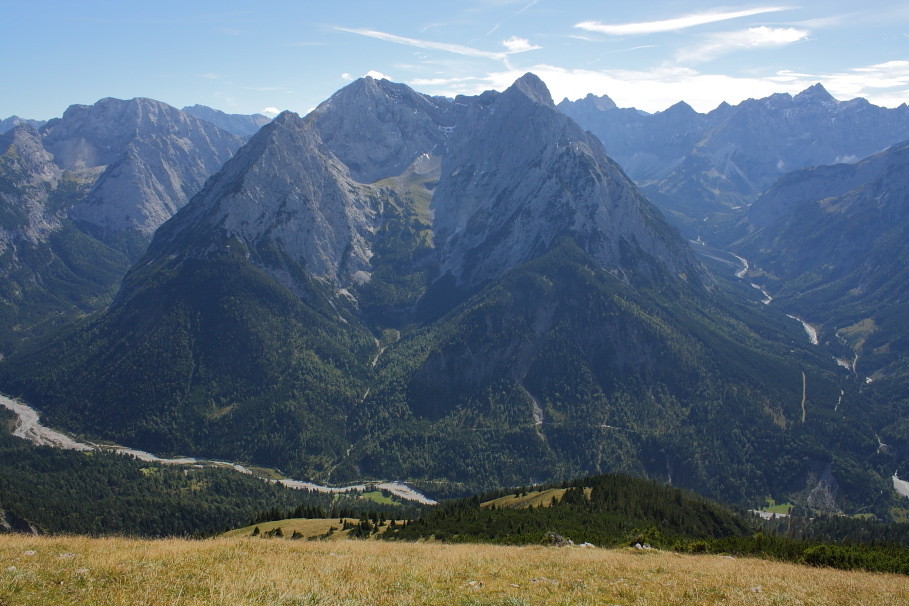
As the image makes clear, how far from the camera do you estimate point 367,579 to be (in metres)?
37.2

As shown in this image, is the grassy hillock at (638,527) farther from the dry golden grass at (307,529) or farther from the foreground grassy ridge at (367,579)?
the foreground grassy ridge at (367,579)

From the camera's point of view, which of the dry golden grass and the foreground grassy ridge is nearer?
the foreground grassy ridge

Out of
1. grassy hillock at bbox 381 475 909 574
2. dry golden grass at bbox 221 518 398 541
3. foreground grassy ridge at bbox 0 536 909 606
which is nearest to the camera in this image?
foreground grassy ridge at bbox 0 536 909 606

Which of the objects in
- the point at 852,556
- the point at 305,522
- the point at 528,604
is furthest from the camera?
the point at 305,522

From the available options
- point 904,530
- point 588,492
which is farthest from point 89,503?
point 904,530

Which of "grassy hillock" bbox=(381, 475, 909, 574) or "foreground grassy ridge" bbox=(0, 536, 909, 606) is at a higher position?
"foreground grassy ridge" bbox=(0, 536, 909, 606)

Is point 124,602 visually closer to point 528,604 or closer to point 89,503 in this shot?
point 528,604

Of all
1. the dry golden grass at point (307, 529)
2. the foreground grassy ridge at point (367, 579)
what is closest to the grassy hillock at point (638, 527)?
the dry golden grass at point (307, 529)

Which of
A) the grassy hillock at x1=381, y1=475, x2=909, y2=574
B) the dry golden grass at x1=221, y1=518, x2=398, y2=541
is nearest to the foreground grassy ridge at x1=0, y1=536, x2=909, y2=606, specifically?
the grassy hillock at x1=381, y1=475, x2=909, y2=574

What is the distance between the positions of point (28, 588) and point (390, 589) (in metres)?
19.7

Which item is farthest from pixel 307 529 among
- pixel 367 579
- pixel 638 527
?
pixel 367 579

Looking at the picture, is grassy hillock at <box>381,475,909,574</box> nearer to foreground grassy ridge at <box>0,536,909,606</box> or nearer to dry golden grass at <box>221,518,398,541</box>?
dry golden grass at <box>221,518,398,541</box>

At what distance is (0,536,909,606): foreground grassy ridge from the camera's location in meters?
30.9

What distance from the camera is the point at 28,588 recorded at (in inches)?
1208
